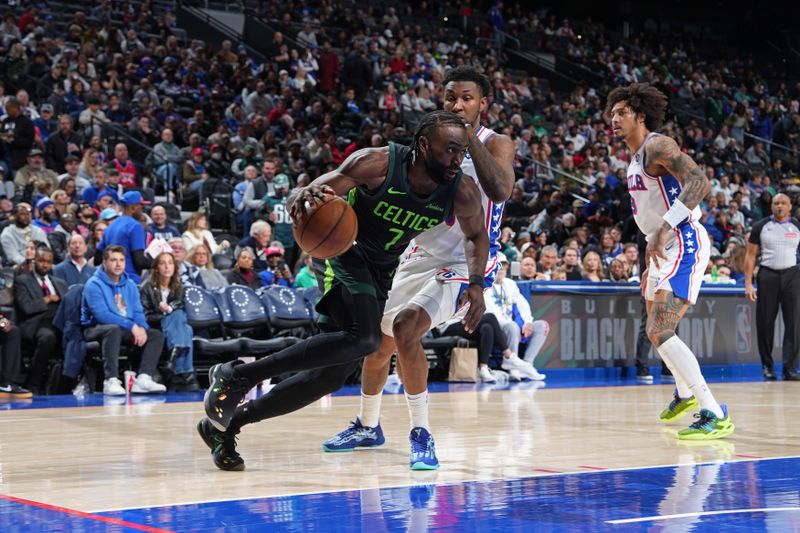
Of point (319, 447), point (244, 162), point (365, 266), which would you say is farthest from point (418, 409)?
point (244, 162)

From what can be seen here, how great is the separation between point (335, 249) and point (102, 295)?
18.9 feet

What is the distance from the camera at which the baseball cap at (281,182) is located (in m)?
14.4

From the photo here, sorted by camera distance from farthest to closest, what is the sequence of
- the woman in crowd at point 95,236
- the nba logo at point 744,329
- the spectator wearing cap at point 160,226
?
the nba logo at point 744,329 → the spectator wearing cap at point 160,226 → the woman in crowd at point 95,236

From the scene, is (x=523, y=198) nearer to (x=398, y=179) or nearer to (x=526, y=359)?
(x=526, y=359)

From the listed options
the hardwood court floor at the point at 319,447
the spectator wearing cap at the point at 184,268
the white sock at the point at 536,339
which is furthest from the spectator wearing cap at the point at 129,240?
the white sock at the point at 536,339

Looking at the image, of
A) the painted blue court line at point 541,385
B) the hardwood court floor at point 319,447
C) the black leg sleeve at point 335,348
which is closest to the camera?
the hardwood court floor at point 319,447

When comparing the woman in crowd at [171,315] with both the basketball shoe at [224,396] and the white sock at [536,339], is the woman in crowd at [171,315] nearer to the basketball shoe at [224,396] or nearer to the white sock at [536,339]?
the white sock at [536,339]

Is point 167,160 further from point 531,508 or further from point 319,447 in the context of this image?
point 531,508

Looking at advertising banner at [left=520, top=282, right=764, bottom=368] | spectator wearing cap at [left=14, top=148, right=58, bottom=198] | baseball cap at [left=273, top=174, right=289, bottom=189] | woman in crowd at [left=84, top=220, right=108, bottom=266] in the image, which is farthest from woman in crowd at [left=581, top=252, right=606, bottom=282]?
spectator wearing cap at [left=14, top=148, right=58, bottom=198]

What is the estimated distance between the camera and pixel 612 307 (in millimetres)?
12781

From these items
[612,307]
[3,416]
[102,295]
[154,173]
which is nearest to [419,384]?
[3,416]

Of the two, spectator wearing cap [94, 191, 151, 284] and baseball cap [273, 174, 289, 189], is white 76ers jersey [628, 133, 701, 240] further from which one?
baseball cap [273, 174, 289, 189]

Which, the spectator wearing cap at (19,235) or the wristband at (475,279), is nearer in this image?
the wristband at (475,279)

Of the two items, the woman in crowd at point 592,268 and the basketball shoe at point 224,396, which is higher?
the woman in crowd at point 592,268
